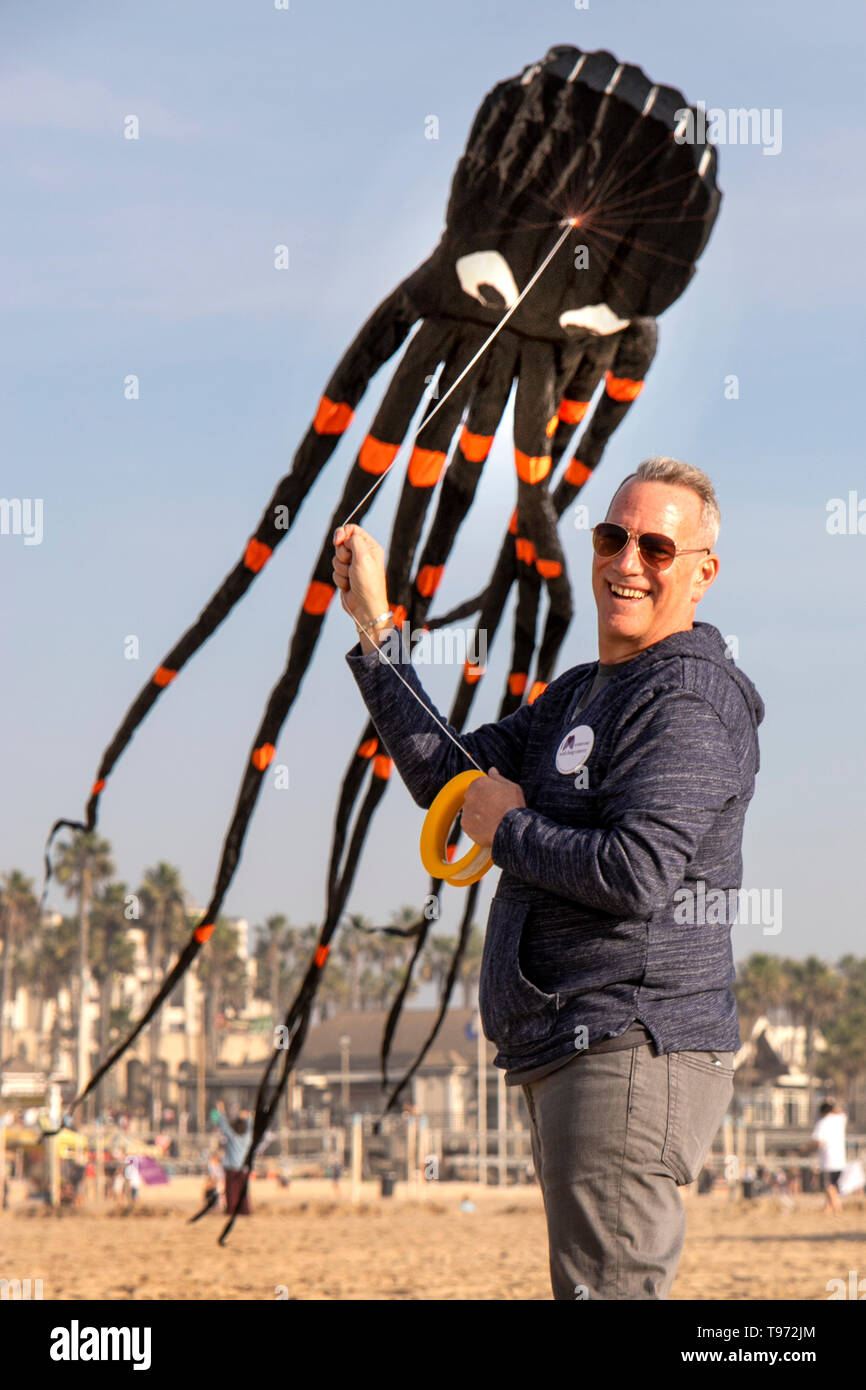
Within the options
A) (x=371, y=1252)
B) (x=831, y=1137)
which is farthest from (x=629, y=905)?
(x=831, y=1137)

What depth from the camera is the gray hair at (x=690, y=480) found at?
2016mm

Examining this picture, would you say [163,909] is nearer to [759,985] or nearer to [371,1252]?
[759,985]

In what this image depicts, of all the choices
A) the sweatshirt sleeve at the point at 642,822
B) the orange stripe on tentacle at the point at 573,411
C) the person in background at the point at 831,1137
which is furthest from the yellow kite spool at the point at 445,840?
the person in background at the point at 831,1137

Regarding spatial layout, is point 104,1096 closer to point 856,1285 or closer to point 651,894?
point 856,1285

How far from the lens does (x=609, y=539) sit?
2.01 metres

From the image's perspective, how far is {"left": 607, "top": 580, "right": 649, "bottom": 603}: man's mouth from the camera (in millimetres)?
2010

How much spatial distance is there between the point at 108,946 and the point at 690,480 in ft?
206

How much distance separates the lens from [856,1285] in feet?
28.7

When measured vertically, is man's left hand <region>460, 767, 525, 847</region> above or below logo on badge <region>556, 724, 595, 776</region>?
below

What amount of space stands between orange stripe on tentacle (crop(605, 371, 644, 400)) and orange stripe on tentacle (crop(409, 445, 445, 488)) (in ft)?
2.74

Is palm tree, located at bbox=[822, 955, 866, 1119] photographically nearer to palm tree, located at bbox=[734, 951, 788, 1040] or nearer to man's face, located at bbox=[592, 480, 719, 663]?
palm tree, located at bbox=[734, 951, 788, 1040]

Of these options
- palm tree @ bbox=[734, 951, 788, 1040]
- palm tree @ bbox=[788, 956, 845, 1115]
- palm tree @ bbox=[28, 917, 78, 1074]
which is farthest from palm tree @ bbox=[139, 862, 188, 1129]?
palm tree @ bbox=[788, 956, 845, 1115]

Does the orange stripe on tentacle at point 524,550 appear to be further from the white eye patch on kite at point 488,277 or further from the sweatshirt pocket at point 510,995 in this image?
the sweatshirt pocket at point 510,995
